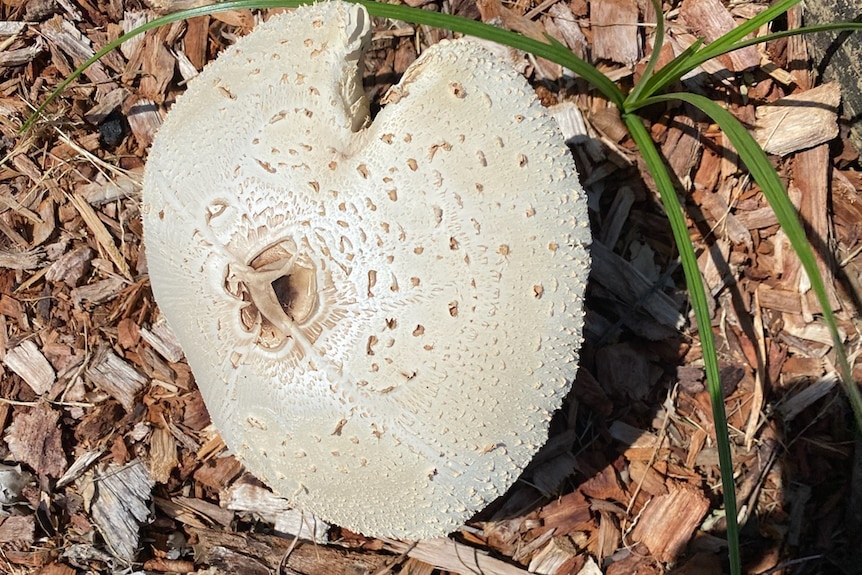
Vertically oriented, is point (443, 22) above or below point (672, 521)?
above

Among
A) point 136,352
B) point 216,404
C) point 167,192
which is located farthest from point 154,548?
point 167,192

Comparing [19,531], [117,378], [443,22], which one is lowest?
[19,531]

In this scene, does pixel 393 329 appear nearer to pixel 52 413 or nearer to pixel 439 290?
pixel 439 290

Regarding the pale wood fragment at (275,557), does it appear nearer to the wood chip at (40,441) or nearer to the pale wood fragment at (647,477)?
the wood chip at (40,441)

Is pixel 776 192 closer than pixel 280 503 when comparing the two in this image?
Yes

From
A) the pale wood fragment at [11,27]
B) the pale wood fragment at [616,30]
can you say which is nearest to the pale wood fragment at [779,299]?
the pale wood fragment at [616,30]

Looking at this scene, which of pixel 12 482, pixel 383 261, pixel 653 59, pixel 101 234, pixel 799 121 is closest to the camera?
pixel 383 261

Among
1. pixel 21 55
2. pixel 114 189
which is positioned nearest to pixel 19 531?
pixel 114 189

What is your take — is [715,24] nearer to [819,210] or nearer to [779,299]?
[819,210]
